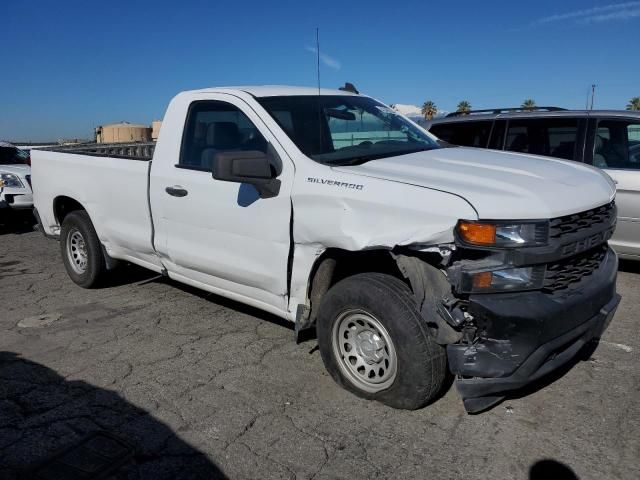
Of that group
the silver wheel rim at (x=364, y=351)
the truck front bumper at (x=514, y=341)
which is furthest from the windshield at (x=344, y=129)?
the truck front bumper at (x=514, y=341)

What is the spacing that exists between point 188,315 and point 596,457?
3535 mm

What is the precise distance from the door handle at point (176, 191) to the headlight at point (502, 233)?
2369 mm

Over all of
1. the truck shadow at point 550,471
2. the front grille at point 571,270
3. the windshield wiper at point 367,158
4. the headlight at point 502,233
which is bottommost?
the truck shadow at point 550,471

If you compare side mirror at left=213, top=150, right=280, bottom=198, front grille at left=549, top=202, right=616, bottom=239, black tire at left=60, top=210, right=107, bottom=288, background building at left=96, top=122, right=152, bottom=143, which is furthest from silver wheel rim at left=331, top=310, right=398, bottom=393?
background building at left=96, top=122, right=152, bottom=143

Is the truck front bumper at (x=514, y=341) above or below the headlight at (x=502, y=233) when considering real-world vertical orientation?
below

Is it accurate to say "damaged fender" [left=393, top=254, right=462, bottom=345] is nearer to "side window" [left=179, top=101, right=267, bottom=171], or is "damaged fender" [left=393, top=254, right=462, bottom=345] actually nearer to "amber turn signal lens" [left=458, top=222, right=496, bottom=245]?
"amber turn signal lens" [left=458, top=222, right=496, bottom=245]

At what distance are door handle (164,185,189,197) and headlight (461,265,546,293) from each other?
245 centimetres

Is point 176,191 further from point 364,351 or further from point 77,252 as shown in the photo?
point 77,252

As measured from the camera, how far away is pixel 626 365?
4.09 metres

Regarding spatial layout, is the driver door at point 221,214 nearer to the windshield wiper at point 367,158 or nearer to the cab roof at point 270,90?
the cab roof at point 270,90

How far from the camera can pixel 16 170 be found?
10.6 meters

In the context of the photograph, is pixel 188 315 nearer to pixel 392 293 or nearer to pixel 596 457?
pixel 392 293

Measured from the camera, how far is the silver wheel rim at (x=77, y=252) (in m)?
6.14

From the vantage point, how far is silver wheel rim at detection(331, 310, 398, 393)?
3.45 meters
